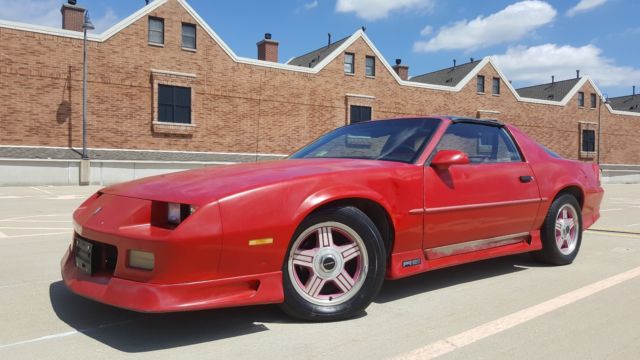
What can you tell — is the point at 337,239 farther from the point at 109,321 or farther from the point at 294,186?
the point at 109,321

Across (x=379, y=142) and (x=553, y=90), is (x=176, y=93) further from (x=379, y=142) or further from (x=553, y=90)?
(x=553, y=90)

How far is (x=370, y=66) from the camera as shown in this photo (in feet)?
102

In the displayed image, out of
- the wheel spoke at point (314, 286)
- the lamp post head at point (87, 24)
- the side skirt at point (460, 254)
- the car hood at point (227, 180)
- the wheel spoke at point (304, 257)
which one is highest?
the lamp post head at point (87, 24)

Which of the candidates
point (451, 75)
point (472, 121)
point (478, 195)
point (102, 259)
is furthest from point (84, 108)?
point (451, 75)

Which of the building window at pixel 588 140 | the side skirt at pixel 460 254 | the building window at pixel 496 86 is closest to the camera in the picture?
the side skirt at pixel 460 254

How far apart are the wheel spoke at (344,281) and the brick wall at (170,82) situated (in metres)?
22.1

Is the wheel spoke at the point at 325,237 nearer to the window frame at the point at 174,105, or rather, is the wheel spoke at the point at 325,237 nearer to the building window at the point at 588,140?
the window frame at the point at 174,105

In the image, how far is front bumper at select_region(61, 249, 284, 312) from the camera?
8.93 ft

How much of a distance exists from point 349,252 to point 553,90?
157ft

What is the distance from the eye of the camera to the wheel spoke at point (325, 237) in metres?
3.26

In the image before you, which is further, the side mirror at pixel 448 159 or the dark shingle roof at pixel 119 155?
the dark shingle roof at pixel 119 155

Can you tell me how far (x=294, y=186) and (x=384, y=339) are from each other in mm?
1033

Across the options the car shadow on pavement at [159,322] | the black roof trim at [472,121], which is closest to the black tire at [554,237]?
the black roof trim at [472,121]

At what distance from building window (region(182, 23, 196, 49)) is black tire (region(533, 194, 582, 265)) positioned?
22.9m
